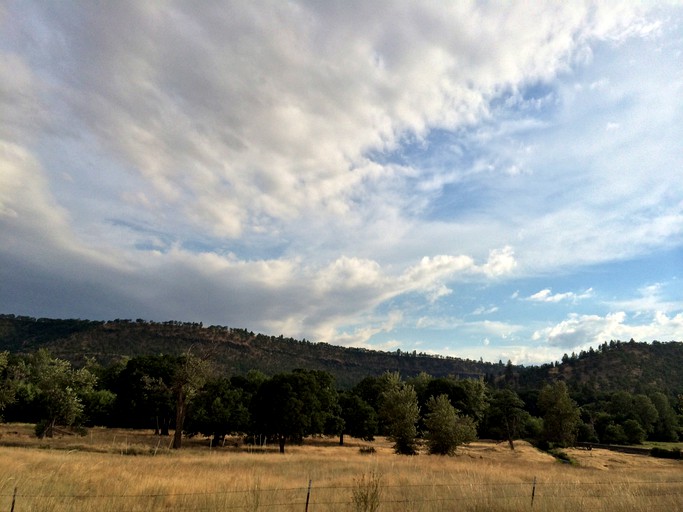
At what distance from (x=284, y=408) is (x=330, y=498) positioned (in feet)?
139

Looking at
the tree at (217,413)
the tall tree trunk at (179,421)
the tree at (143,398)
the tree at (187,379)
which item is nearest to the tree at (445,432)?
the tree at (217,413)

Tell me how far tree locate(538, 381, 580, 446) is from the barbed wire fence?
6896cm

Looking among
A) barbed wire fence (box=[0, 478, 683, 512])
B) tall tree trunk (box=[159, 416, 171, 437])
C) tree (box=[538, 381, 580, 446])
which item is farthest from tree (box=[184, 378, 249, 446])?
tree (box=[538, 381, 580, 446])

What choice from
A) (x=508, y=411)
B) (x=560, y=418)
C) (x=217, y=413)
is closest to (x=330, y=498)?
(x=217, y=413)

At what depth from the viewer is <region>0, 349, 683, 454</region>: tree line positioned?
45.3 metres

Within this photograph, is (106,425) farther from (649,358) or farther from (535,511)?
(649,358)

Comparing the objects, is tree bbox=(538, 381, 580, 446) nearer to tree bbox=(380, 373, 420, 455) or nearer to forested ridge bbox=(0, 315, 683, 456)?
forested ridge bbox=(0, 315, 683, 456)

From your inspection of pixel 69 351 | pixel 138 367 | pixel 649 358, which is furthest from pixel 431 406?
pixel 649 358

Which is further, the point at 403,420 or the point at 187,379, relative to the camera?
the point at 403,420

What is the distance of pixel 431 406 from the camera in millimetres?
48094

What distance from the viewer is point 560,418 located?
249 feet

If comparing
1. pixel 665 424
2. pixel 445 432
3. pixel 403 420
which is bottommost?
pixel 665 424

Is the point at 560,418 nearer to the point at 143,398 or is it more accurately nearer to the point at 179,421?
the point at 179,421

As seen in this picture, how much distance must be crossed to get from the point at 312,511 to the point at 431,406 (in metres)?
40.4
